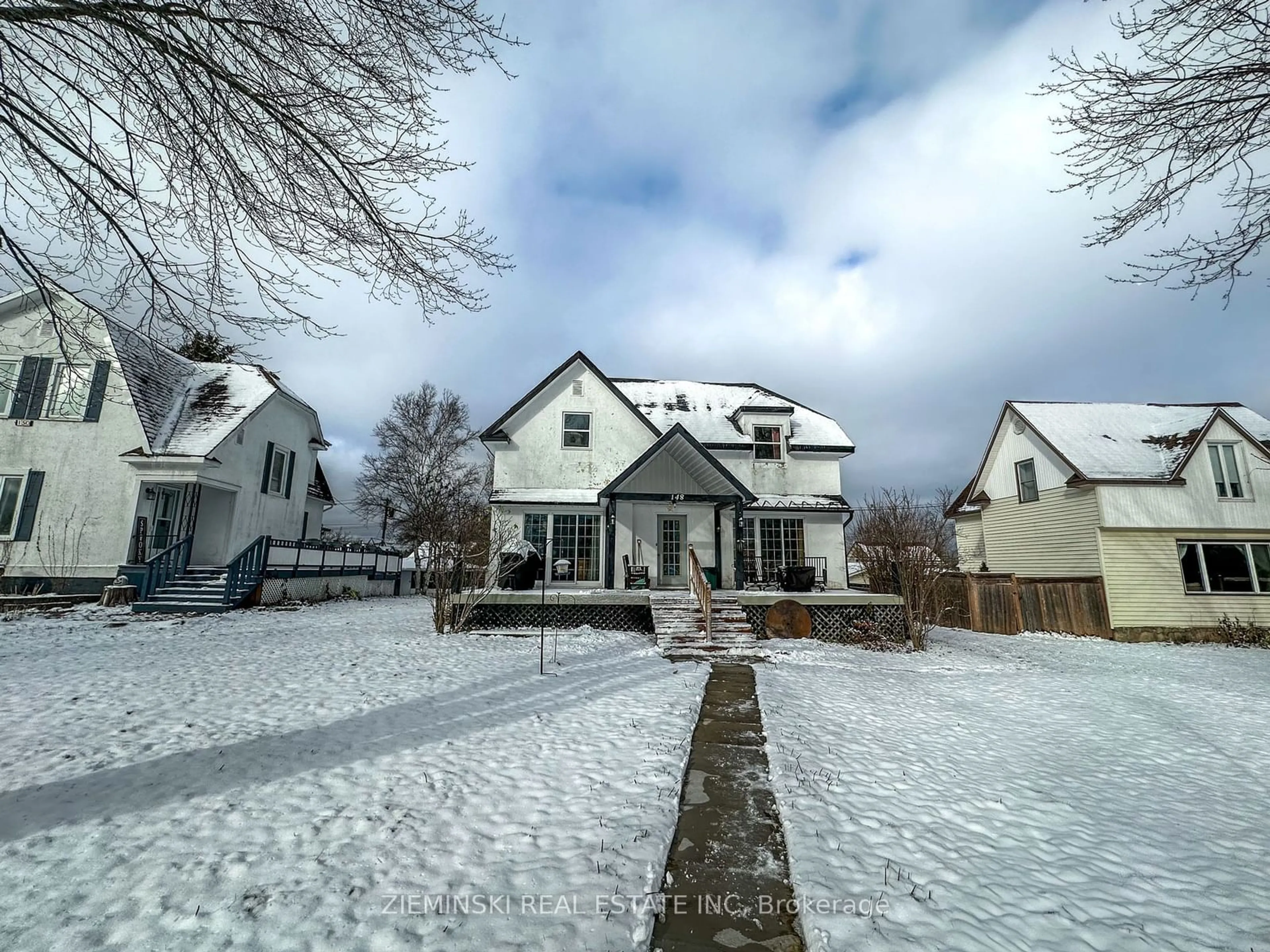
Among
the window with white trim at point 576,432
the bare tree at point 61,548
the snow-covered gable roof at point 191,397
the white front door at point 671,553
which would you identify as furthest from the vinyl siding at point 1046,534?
the bare tree at point 61,548

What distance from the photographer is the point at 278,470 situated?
19.3 metres

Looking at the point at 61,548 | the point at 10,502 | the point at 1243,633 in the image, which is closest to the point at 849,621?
the point at 1243,633

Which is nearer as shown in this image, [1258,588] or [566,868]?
[566,868]

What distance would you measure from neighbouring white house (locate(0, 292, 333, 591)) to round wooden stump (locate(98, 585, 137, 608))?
104 cm

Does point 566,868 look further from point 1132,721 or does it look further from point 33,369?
point 33,369

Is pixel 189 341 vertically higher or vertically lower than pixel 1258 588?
higher

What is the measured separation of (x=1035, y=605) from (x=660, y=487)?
1283 cm

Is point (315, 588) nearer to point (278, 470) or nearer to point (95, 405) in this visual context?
point (278, 470)

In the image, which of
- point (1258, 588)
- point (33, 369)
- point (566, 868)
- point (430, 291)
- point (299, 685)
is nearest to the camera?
point (566, 868)

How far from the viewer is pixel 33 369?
15.1 metres

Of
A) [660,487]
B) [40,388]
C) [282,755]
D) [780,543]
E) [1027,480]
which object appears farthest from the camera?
[1027,480]

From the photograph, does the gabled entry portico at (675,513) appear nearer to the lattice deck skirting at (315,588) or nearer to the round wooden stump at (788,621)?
the round wooden stump at (788,621)

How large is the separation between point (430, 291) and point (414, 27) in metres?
2.18

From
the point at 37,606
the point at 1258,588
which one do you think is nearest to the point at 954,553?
the point at 1258,588
